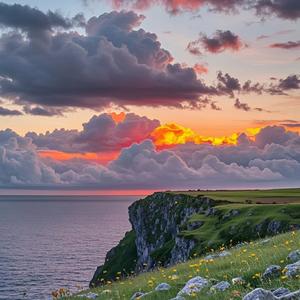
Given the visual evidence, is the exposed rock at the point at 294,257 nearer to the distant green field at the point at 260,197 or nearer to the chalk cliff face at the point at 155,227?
the chalk cliff face at the point at 155,227

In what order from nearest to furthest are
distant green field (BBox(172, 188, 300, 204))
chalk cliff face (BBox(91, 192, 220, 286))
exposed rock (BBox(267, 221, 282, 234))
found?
exposed rock (BBox(267, 221, 282, 234)), distant green field (BBox(172, 188, 300, 204)), chalk cliff face (BBox(91, 192, 220, 286))

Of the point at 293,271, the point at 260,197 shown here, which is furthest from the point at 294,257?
the point at 260,197

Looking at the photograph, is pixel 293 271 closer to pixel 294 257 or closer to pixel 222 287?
pixel 222 287

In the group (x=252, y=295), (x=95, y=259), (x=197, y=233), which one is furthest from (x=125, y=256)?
(x=252, y=295)

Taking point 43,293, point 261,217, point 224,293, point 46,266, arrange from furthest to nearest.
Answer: point 46,266 < point 43,293 < point 261,217 < point 224,293

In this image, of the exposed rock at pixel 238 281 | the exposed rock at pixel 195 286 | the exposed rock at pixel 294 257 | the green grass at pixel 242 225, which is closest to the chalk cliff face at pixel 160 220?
the green grass at pixel 242 225

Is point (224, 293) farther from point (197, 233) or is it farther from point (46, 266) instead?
→ point (46, 266)

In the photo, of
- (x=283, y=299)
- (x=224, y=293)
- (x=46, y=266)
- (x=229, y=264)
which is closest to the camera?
A: (x=283, y=299)

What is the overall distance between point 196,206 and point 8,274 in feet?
273

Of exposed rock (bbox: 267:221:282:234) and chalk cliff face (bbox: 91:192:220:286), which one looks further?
chalk cliff face (bbox: 91:192:220:286)

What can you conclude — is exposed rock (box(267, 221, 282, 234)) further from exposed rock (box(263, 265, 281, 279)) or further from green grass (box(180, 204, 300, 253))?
exposed rock (box(263, 265, 281, 279))

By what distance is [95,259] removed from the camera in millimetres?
183750

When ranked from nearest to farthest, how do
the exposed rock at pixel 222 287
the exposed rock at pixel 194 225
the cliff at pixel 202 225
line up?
the exposed rock at pixel 222 287 → the cliff at pixel 202 225 → the exposed rock at pixel 194 225

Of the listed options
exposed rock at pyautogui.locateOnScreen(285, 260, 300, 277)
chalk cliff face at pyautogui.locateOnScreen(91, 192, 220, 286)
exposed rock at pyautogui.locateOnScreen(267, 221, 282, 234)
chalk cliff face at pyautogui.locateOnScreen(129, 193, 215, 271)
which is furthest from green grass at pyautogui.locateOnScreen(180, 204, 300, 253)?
exposed rock at pyautogui.locateOnScreen(285, 260, 300, 277)
